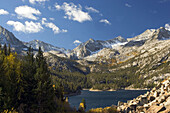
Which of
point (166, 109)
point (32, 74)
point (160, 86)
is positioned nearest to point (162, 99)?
point (166, 109)

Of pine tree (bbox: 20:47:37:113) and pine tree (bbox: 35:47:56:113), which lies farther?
pine tree (bbox: 20:47:37:113)

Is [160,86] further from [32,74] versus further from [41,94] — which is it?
[32,74]

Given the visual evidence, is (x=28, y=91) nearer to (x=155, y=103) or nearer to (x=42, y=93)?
(x=42, y=93)

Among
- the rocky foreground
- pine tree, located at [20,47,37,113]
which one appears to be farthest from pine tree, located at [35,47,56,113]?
the rocky foreground

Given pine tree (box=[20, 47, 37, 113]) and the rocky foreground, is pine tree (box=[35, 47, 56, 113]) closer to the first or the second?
pine tree (box=[20, 47, 37, 113])

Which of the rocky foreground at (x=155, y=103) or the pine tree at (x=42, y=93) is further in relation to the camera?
the pine tree at (x=42, y=93)

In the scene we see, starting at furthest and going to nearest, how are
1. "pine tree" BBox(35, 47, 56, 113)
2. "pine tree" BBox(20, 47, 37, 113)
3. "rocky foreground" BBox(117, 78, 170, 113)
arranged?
"pine tree" BBox(20, 47, 37, 113)
"pine tree" BBox(35, 47, 56, 113)
"rocky foreground" BBox(117, 78, 170, 113)

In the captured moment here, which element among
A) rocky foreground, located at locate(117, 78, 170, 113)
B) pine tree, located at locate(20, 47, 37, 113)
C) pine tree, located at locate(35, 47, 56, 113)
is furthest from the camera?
pine tree, located at locate(20, 47, 37, 113)

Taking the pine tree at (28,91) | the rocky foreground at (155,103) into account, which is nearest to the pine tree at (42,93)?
the pine tree at (28,91)

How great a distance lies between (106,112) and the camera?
44594mm

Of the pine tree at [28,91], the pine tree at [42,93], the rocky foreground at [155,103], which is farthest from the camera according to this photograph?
the pine tree at [28,91]

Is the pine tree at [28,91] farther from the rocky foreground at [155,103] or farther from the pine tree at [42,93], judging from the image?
the rocky foreground at [155,103]

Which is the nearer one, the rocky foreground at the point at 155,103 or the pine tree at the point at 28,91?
the rocky foreground at the point at 155,103

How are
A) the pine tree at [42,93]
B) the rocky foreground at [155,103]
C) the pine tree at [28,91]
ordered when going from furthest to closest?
the pine tree at [28,91] → the pine tree at [42,93] → the rocky foreground at [155,103]
